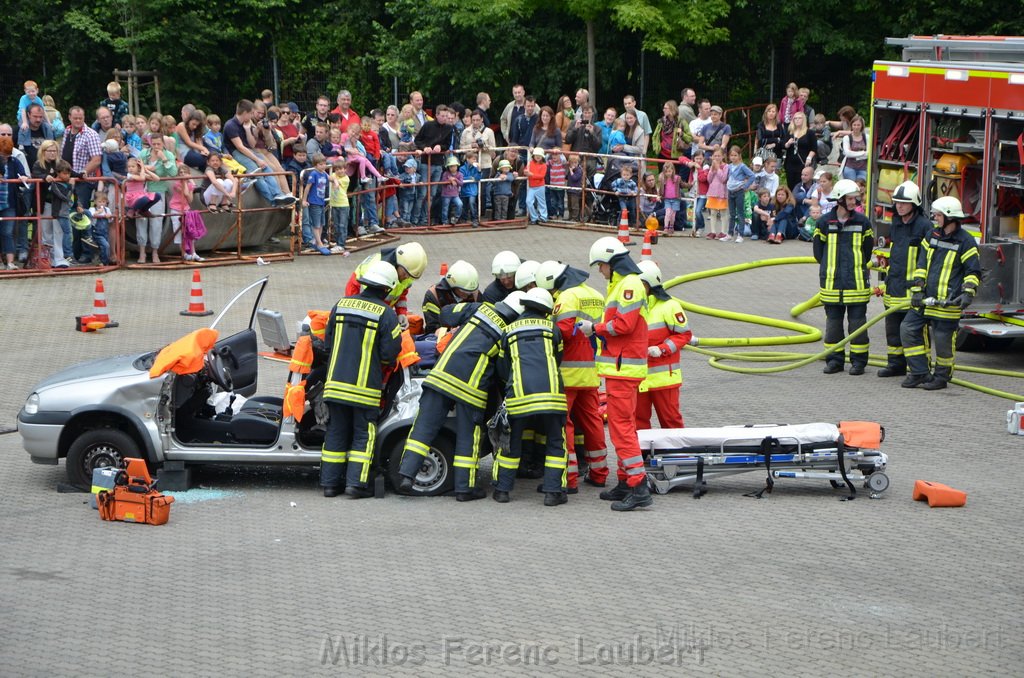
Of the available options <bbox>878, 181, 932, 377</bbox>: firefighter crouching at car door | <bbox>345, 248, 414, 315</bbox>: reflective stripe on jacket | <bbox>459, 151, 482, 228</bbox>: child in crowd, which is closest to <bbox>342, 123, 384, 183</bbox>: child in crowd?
<bbox>459, 151, 482, 228</bbox>: child in crowd

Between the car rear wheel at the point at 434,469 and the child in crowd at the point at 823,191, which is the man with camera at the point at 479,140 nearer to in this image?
the child in crowd at the point at 823,191

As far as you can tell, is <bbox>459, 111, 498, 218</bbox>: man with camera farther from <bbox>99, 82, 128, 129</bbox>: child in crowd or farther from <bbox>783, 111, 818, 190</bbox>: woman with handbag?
<bbox>99, 82, 128, 129</bbox>: child in crowd

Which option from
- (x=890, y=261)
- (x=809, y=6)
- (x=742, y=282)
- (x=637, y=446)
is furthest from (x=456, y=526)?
(x=809, y=6)

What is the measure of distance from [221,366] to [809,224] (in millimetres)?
12749

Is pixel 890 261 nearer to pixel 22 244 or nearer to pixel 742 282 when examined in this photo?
pixel 742 282

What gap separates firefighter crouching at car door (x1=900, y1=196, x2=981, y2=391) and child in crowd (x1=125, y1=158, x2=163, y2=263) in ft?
30.9

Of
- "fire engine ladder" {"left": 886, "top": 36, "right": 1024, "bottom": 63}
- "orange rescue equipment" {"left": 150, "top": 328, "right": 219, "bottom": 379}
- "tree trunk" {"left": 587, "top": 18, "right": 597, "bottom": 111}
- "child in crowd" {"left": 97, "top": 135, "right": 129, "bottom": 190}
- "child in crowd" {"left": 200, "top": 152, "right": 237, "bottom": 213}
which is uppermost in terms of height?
"tree trunk" {"left": 587, "top": 18, "right": 597, "bottom": 111}

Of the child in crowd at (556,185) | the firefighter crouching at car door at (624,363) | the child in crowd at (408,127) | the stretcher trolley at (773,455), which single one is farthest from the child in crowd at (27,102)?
the stretcher trolley at (773,455)

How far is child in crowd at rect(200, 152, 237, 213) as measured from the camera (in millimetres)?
18391

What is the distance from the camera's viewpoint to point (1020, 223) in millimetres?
13797

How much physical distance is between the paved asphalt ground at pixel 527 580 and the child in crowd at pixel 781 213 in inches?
365

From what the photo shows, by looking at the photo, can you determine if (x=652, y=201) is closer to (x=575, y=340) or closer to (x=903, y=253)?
(x=903, y=253)

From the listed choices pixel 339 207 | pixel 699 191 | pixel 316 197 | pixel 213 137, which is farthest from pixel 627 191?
pixel 213 137

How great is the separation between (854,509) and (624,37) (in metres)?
20.2
